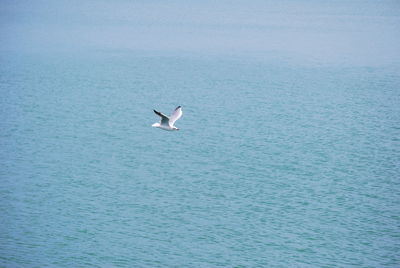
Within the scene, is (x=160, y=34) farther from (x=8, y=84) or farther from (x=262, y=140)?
(x=262, y=140)

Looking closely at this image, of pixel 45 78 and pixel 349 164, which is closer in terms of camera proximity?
pixel 349 164

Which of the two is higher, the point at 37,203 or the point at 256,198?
the point at 256,198

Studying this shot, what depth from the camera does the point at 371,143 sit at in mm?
50281

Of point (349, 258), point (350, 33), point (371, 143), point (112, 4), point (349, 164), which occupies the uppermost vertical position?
point (112, 4)

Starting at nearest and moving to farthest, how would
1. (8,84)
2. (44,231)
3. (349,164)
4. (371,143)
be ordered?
(44,231) < (349,164) < (371,143) < (8,84)

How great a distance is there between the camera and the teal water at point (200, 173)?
1314 inches

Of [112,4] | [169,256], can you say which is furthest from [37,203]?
[112,4]

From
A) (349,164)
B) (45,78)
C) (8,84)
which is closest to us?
(349,164)

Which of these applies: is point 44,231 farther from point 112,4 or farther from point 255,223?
point 112,4

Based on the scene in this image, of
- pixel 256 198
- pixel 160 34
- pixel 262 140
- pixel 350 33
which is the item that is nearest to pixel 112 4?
pixel 160 34

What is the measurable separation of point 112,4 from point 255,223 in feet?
534

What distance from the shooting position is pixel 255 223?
35.6 metres

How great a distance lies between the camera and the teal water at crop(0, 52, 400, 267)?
3338 centimetres

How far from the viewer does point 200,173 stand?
43438 mm
